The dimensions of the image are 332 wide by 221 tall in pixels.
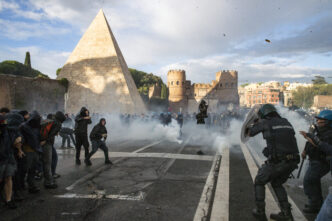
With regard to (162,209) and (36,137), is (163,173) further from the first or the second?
(36,137)

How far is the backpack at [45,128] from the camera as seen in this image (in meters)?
5.36

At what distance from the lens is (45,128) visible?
5.46m

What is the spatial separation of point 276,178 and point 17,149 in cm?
454

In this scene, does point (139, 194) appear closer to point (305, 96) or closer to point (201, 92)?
point (201, 92)

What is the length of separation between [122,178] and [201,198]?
2134 millimetres

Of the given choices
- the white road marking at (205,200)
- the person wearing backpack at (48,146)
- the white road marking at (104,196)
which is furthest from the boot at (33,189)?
the white road marking at (205,200)

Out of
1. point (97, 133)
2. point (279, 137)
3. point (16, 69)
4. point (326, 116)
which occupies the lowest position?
point (97, 133)

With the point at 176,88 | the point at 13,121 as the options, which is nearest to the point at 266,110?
the point at 13,121

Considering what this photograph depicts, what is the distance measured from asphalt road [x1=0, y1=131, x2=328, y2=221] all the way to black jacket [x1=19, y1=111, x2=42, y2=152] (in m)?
0.95

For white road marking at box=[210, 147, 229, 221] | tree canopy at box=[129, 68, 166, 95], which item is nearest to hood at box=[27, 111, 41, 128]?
white road marking at box=[210, 147, 229, 221]

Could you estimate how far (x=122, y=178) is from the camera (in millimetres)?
5809

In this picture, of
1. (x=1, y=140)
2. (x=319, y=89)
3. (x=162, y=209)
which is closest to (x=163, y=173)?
(x=162, y=209)

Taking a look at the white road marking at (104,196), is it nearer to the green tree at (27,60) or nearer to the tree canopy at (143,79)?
the green tree at (27,60)

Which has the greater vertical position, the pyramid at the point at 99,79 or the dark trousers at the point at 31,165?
the pyramid at the point at 99,79
